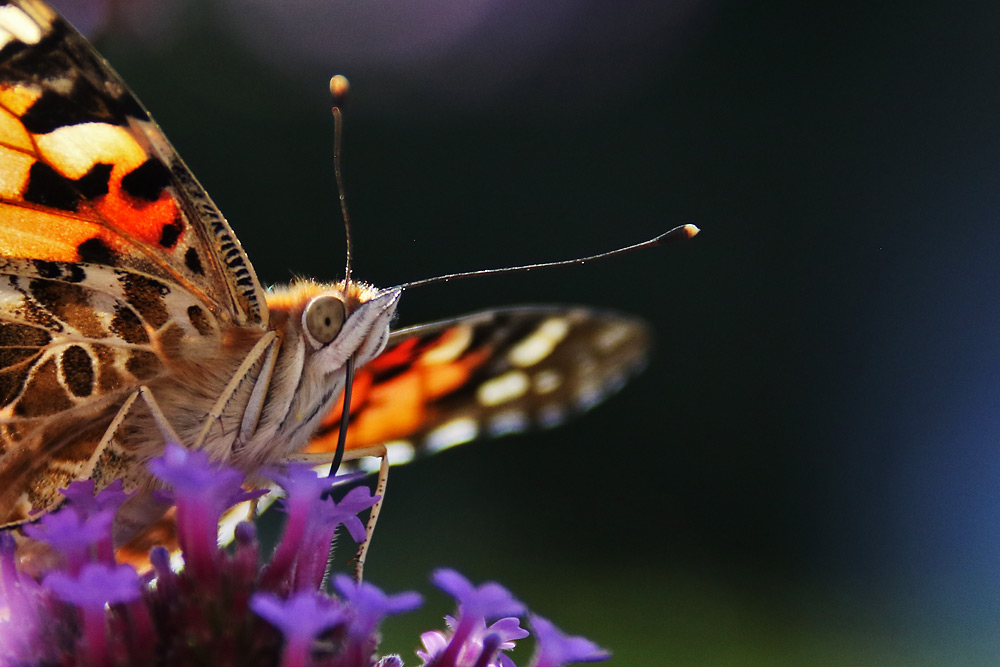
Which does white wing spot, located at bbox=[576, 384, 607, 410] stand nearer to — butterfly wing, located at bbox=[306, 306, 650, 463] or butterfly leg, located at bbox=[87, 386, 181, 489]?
butterfly wing, located at bbox=[306, 306, 650, 463]

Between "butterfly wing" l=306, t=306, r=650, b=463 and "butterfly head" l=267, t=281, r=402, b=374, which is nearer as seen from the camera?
"butterfly head" l=267, t=281, r=402, b=374

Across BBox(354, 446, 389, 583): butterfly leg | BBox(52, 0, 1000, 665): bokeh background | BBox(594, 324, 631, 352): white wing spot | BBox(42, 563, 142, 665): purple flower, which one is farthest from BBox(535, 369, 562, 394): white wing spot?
BBox(52, 0, 1000, 665): bokeh background

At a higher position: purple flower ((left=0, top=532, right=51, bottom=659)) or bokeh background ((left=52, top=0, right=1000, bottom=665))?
bokeh background ((left=52, top=0, right=1000, bottom=665))

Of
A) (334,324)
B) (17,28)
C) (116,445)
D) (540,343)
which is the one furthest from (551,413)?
(17,28)

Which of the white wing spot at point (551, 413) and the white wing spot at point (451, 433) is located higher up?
the white wing spot at point (551, 413)

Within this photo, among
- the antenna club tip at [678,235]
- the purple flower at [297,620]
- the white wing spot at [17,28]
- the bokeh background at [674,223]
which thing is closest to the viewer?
the purple flower at [297,620]

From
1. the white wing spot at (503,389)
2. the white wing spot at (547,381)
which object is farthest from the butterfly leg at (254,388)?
the white wing spot at (547,381)

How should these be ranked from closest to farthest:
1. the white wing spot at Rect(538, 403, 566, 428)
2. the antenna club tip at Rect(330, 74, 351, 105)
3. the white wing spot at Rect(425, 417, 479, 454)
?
the antenna club tip at Rect(330, 74, 351, 105) < the white wing spot at Rect(425, 417, 479, 454) < the white wing spot at Rect(538, 403, 566, 428)

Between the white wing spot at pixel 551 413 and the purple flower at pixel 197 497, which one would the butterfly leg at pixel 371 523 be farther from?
the white wing spot at pixel 551 413
